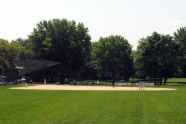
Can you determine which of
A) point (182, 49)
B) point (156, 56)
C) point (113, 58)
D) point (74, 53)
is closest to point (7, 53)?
point (74, 53)

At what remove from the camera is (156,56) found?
107625 millimetres

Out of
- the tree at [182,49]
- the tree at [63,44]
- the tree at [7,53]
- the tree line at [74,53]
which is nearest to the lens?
the tree at [7,53]

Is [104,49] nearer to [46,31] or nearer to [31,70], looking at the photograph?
[46,31]

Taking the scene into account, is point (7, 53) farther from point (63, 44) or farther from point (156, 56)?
point (156, 56)

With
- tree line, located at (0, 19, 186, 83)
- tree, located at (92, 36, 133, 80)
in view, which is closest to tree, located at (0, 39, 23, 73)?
tree line, located at (0, 19, 186, 83)

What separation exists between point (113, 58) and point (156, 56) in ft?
80.7

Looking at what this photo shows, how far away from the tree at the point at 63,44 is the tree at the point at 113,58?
11.0 ft

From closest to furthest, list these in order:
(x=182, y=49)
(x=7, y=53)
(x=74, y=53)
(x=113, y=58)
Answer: (x=7, y=53), (x=182, y=49), (x=74, y=53), (x=113, y=58)

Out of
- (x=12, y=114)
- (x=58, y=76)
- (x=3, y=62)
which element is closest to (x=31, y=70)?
(x=3, y=62)

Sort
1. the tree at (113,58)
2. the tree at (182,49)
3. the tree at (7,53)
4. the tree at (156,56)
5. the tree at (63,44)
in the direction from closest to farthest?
the tree at (156,56) < the tree at (7,53) < the tree at (182,49) < the tree at (63,44) < the tree at (113,58)

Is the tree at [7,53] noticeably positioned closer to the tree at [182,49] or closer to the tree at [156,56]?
the tree at [156,56]

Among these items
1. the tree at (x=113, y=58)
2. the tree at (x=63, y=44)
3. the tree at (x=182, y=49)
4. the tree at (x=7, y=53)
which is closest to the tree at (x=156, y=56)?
the tree at (x=182, y=49)

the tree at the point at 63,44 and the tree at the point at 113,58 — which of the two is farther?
the tree at the point at 113,58

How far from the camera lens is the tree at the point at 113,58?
130 meters
